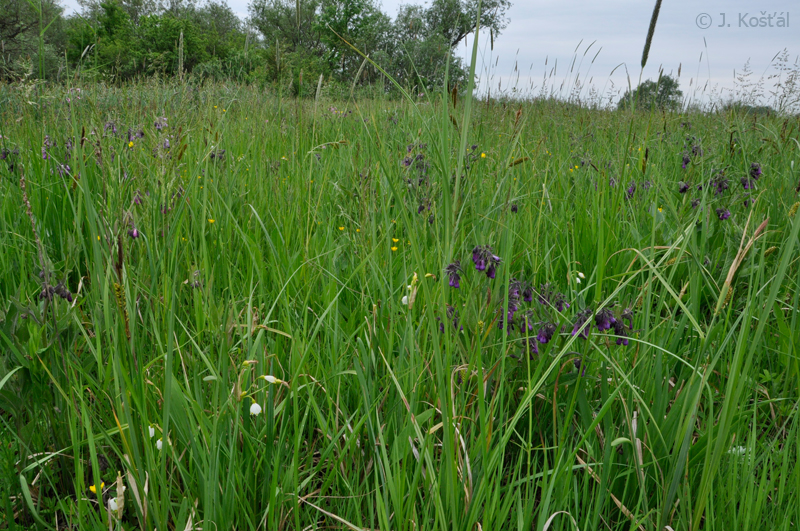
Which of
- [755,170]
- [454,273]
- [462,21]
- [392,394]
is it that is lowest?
[392,394]

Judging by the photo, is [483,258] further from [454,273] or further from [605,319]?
[605,319]

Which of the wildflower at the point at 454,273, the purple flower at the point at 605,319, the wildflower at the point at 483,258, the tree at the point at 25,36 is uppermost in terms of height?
the tree at the point at 25,36

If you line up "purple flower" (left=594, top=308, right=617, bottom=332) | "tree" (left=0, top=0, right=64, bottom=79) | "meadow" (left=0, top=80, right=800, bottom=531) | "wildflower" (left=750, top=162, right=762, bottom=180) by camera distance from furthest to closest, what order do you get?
"wildflower" (left=750, top=162, right=762, bottom=180) < "tree" (left=0, top=0, right=64, bottom=79) < "purple flower" (left=594, top=308, right=617, bottom=332) < "meadow" (left=0, top=80, right=800, bottom=531)

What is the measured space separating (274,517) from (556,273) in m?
1.44

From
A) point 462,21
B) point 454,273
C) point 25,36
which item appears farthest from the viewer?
point 25,36

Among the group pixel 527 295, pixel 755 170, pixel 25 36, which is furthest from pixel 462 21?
pixel 25 36

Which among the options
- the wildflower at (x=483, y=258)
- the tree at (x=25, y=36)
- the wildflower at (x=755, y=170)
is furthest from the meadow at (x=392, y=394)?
the wildflower at (x=755, y=170)

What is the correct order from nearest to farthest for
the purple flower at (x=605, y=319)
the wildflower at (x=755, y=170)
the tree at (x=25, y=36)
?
the purple flower at (x=605, y=319), the tree at (x=25, y=36), the wildflower at (x=755, y=170)

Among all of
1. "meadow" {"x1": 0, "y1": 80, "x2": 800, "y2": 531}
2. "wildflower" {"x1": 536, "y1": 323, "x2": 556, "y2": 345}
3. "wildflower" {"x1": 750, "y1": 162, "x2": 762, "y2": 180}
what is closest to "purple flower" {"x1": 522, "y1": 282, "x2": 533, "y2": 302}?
"meadow" {"x1": 0, "y1": 80, "x2": 800, "y2": 531}

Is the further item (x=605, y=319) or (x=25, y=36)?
(x=25, y=36)

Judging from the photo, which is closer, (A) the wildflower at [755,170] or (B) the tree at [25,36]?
(B) the tree at [25,36]

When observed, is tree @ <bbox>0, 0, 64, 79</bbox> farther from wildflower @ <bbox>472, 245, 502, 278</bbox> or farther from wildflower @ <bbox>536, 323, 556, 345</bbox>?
wildflower @ <bbox>536, 323, 556, 345</bbox>

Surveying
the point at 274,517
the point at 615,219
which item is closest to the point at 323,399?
the point at 274,517

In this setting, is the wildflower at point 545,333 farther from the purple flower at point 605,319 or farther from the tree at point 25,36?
the tree at point 25,36
